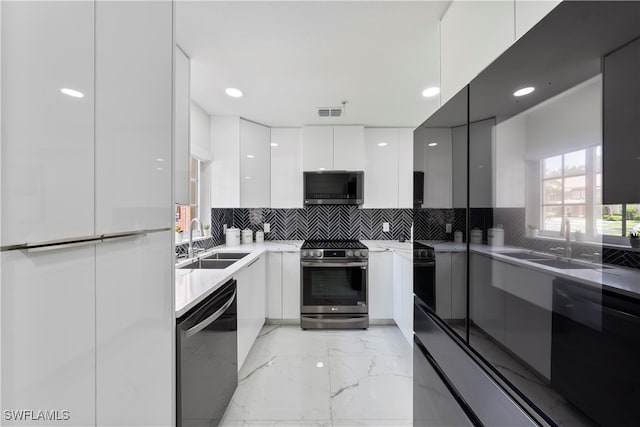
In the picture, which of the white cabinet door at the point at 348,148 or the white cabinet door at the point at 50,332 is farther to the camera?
the white cabinet door at the point at 348,148

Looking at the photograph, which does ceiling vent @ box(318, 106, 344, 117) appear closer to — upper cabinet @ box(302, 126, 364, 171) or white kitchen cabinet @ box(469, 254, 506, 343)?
upper cabinet @ box(302, 126, 364, 171)

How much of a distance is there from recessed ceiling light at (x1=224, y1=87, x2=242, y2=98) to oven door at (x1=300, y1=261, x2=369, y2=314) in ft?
6.18

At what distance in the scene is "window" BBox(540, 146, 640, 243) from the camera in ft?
1.09

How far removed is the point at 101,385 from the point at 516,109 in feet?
3.99

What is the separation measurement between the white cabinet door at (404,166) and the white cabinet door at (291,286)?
1603 mm

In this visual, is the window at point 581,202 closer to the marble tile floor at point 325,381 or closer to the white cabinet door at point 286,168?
the marble tile floor at point 325,381

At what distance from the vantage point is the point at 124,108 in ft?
2.41

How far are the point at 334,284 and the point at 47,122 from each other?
2.72m

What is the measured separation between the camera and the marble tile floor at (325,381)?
1648 mm

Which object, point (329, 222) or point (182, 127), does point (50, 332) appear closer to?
point (182, 127)

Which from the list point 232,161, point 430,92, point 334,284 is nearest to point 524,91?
point 430,92

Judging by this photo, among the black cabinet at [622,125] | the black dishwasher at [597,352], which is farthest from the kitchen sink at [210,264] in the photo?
→ the black cabinet at [622,125]

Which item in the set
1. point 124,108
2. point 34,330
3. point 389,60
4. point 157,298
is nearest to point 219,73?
point 389,60

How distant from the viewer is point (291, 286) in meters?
2.96
